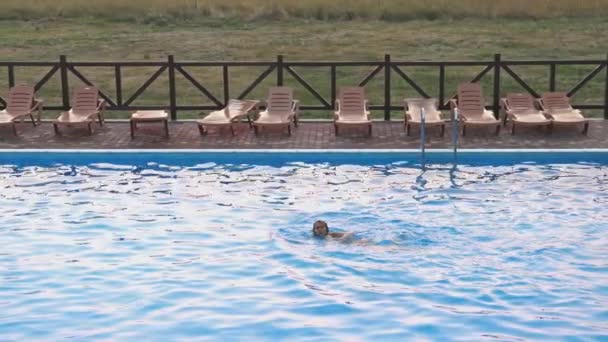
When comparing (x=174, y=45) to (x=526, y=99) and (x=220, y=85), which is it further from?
(x=526, y=99)

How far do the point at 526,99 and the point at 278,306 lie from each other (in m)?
8.96

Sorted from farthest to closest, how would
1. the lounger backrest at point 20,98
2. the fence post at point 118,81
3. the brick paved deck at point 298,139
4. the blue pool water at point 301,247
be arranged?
1. the fence post at point 118,81
2. the lounger backrest at point 20,98
3. the brick paved deck at point 298,139
4. the blue pool water at point 301,247

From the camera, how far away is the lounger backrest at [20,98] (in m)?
17.3

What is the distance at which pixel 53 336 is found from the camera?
888cm

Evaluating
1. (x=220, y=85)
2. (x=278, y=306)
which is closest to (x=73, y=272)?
(x=278, y=306)

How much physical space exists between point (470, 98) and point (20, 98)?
8.08m

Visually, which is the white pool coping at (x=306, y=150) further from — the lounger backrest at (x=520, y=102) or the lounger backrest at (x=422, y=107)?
the lounger backrest at (x=520, y=102)

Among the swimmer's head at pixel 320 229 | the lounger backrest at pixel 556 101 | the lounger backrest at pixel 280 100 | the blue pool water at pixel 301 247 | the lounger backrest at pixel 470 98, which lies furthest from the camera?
the lounger backrest at pixel 280 100

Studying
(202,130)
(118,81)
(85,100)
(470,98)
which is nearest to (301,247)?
(202,130)

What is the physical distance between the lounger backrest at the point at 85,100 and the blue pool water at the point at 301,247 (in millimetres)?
1890

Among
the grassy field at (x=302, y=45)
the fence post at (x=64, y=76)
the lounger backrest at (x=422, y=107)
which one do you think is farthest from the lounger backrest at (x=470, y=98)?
the fence post at (x=64, y=76)

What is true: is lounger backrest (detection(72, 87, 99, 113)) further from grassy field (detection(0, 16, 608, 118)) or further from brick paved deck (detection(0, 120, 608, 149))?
grassy field (detection(0, 16, 608, 118))

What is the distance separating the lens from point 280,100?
17.2 metres

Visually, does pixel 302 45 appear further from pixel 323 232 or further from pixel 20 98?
pixel 323 232
